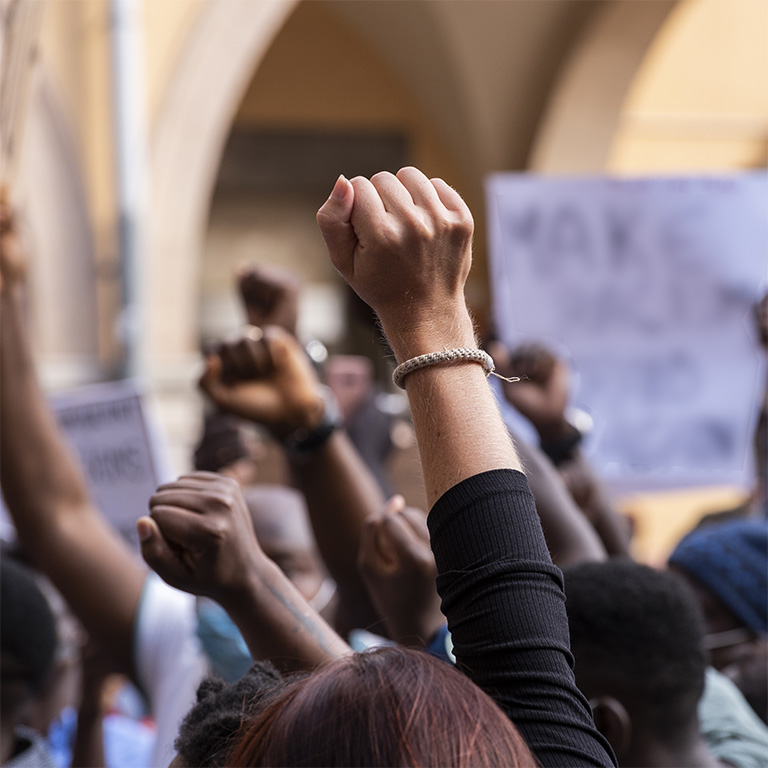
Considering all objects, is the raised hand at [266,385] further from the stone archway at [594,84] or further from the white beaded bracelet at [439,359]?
the stone archway at [594,84]

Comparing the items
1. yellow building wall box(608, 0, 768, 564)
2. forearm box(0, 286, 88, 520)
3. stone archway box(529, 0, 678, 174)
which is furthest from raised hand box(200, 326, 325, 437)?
yellow building wall box(608, 0, 768, 564)

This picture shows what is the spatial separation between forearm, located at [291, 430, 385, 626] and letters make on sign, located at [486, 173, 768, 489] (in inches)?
51.8

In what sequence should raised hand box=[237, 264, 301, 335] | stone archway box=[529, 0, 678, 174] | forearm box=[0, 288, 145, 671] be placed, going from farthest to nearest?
stone archway box=[529, 0, 678, 174]
raised hand box=[237, 264, 301, 335]
forearm box=[0, 288, 145, 671]

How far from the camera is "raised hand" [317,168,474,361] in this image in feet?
2.80

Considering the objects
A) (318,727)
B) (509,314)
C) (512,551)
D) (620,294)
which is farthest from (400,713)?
(620,294)

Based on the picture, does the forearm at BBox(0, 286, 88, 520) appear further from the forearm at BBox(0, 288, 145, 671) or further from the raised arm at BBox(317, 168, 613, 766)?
the raised arm at BBox(317, 168, 613, 766)

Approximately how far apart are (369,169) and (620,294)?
5264 millimetres

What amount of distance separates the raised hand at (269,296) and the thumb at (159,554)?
3.42ft

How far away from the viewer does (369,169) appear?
8188 mm

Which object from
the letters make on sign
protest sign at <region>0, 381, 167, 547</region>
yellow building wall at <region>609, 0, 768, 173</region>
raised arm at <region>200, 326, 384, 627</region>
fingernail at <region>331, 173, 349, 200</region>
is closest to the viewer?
fingernail at <region>331, 173, 349, 200</region>

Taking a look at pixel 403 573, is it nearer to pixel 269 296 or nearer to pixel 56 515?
pixel 56 515

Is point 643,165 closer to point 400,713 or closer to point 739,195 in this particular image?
point 739,195

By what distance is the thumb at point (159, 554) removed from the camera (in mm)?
1097

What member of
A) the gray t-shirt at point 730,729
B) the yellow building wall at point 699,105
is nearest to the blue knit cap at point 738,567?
the gray t-shirt at point 730,729
